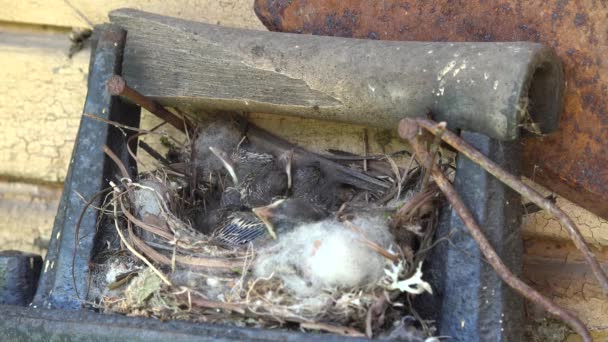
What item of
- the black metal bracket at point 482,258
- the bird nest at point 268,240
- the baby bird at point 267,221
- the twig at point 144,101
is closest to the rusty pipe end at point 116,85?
the twig at point 144,101

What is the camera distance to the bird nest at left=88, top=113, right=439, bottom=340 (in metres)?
0.95

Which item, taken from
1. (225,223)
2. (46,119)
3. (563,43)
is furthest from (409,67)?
(46,119)

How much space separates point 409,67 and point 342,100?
0.11 meters

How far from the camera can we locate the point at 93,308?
109cm

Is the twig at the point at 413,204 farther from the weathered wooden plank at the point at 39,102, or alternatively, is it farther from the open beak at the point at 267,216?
the weathered wooden plank at the point at 39,102

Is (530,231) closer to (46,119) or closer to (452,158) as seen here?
(452,158)

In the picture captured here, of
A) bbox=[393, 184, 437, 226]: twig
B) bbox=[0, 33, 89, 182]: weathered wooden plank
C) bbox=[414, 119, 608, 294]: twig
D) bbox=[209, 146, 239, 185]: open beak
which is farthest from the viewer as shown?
bbox=[0, 33, 89, 182]: weathered wooden plank

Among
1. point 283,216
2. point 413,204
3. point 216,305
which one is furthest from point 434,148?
point 216,305

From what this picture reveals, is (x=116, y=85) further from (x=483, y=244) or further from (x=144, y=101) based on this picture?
(x=483, y=244)

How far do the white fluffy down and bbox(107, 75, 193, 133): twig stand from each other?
1.05ft

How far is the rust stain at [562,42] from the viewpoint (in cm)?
101

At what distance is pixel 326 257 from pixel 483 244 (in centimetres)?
19

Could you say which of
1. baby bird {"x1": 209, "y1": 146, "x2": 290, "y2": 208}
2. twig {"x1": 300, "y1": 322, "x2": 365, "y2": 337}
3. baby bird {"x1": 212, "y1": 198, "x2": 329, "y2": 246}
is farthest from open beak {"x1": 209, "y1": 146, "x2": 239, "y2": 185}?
twig {"x1": 300, "y1": 322, "x2": 365, "y2": 337}

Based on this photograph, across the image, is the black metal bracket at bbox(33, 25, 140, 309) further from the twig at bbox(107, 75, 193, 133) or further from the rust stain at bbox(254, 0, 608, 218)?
the rust stain at bbox(254, 0, 608, 218)
